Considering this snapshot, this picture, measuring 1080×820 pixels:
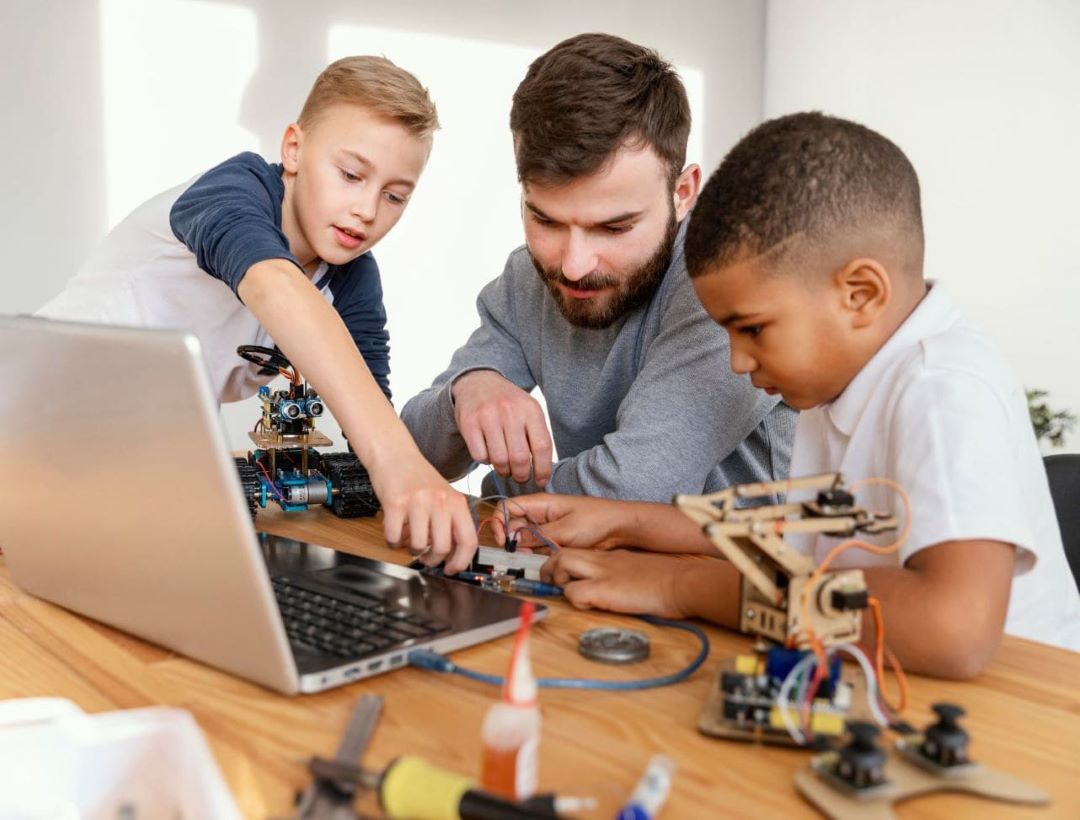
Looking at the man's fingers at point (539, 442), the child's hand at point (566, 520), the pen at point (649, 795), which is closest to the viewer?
the pen at point (649, 795)

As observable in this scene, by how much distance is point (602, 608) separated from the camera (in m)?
0.97

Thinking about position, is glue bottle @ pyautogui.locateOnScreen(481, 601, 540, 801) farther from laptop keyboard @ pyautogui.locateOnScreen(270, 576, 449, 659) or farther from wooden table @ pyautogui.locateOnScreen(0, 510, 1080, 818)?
laptop keyboard @ pyautogui.locateOnScreen(270, 576, 449, 659)

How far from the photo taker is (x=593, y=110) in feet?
4.37

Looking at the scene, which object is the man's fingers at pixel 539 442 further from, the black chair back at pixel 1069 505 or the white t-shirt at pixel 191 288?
the black chair back at pixel 1069 505

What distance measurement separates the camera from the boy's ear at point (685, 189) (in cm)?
146

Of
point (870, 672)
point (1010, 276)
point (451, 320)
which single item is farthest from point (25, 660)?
point (1010, 276)

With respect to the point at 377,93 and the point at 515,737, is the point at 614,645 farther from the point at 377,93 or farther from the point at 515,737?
the point at 377,93

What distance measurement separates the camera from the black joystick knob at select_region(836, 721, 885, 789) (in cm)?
58

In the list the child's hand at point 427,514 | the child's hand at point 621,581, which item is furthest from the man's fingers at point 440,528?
the child's hand at point 621,581

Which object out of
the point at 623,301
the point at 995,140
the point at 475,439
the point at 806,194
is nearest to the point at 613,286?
the point at 623,301

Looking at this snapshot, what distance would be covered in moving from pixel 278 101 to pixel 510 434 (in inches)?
88.7

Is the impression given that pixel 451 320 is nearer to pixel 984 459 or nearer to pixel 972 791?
pixel 984 459

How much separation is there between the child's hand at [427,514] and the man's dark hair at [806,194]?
34 cm

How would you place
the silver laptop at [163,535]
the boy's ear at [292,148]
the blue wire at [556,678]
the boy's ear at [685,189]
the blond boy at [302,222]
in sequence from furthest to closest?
the boy's ear at [292,148] < the blond boy at [302,222] < the boy's ear at [685,189] < the blue wire at [556,678] < the silver laptop at [163,535]
